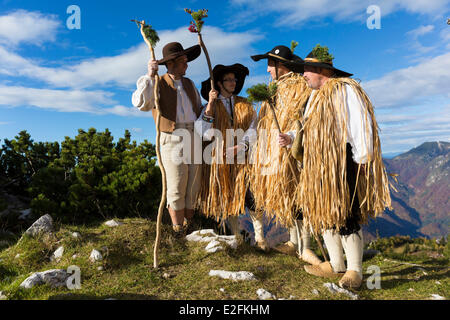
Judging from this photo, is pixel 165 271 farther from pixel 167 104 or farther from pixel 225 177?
pixel 167 104

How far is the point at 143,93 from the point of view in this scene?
12.8 feet

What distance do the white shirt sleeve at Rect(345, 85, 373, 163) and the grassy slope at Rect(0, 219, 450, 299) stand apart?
4.56ft

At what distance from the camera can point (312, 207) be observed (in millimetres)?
3287

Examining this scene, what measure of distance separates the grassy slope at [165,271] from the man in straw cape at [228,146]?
1.81 ft

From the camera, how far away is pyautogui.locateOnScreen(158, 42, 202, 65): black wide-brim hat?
4.15m

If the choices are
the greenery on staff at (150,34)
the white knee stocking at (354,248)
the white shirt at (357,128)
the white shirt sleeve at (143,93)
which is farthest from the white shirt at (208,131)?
the white knee stocking at (354,248)

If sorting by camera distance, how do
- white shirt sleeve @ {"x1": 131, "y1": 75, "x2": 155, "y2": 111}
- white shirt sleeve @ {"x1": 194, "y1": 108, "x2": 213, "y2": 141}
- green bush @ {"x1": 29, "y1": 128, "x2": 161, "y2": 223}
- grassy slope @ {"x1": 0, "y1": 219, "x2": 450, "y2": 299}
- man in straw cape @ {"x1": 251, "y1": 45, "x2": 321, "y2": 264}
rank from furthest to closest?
1. green bush @ {"x1": 29, "y1": 128, "x2": 161, "y2": 223}
2. white shirt sleeve @ {"x1": 194, "y1": 108, "x2": 213, "y2": 141}
3. white shirt sleeve @ {"x1": 131, "y1": 75, "x2": 155, "y2": 111}
4. man in straw cape @ {"x1": 251, "y1": 45, "x2": 321, "y2": 264}
5. grassy slope @ {"x1": 0, "y1": 219, "x2": 450, "y2": 299}

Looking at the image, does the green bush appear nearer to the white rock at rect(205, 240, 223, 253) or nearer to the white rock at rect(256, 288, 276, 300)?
the white rock at rect(205, 240, 223, 253)

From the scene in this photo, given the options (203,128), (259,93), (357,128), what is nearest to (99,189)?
(203,128)

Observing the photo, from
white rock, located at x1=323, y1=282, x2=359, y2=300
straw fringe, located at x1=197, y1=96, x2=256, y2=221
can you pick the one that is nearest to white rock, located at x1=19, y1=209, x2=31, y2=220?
straw fringe, located at x1=197, y1=96, x2=256, y2=221

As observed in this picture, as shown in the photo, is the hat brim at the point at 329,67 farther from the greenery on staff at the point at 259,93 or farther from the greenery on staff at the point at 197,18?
the greenery on staff at the point at 197,18

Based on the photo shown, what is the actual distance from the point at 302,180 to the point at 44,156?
21.0 feet

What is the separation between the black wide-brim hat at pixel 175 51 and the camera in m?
4.15

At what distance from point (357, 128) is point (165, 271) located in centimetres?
251
